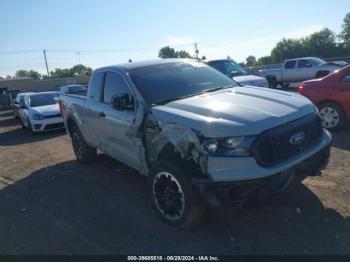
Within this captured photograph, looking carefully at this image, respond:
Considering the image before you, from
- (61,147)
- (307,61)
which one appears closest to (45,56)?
(307,61)

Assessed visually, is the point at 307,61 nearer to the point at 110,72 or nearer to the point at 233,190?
the point at 110,72

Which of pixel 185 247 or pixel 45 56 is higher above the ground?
pixel 45 56

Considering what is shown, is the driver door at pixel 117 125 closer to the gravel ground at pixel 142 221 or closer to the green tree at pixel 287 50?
the gravel ground at pixel 142 221

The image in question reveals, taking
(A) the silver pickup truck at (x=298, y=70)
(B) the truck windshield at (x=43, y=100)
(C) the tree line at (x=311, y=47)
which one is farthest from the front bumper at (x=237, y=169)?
(C) the tree line at (x=311, y=47)

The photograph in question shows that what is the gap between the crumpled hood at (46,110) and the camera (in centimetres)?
1294

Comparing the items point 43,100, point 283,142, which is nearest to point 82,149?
point 283,142

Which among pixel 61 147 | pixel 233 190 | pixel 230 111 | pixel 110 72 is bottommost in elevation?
pixel 61 147

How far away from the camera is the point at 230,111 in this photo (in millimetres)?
3996

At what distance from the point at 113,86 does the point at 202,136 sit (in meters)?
2.36

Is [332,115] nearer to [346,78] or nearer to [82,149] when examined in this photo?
[346,78]

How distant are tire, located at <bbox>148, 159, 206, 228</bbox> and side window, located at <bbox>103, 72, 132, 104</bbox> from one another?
52.6 inches

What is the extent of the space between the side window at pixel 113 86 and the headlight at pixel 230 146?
5.64 ft

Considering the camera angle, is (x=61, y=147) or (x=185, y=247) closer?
(x=185, y=247)

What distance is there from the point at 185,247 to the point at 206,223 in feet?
1.61
